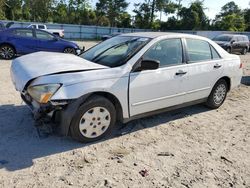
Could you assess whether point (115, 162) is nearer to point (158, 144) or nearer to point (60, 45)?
point (158, 144)

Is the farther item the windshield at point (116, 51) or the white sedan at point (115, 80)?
the windshield at point (116, 51)

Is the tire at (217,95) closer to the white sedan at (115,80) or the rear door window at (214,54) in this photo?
the white sedan at (115,80)

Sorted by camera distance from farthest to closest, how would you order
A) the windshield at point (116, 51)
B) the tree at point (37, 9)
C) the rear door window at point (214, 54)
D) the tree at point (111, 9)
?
1. the tree at point (111, 9)
2. the tree at point (37, 9)
3. the rear door window at point (214, 54)
4. the windshield at point (116, 51)

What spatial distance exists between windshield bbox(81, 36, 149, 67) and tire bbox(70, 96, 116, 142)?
0.68m

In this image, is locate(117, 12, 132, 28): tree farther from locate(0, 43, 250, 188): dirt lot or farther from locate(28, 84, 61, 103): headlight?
locate(28, 84, 61, 103): headlight

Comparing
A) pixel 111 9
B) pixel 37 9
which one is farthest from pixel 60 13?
pixel 111 9

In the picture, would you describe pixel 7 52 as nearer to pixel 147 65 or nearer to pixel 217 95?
pixel 217 95

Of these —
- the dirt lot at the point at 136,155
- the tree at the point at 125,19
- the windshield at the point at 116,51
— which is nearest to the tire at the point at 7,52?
the dirt lot at the point at 136,155

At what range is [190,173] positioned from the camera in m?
3.69

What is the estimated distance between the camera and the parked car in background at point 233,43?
68.0 feet

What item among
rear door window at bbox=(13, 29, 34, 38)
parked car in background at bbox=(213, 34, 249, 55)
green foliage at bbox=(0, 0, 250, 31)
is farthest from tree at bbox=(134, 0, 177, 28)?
rear door window at bbox=(13, 29, 34, 38)

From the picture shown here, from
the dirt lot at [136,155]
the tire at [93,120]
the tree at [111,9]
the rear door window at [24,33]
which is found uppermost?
the tree at [111,9]

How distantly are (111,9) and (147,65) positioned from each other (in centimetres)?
5397

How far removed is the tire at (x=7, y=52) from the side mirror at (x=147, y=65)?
9083 mm
